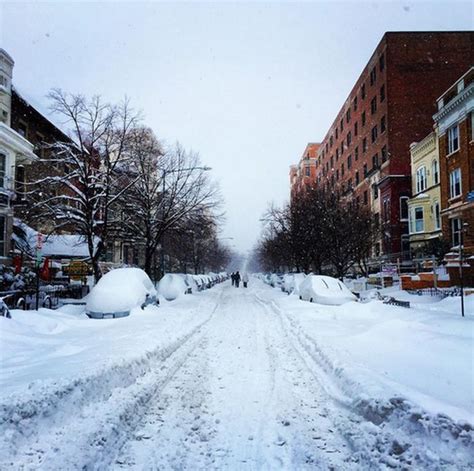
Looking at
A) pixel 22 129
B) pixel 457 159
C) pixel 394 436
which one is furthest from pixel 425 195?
pixel 394 436

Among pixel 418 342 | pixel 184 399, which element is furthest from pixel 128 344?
pixel 418 342

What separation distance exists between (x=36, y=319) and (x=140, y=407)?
6472 mm

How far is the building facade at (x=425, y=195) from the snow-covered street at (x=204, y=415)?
2855 centimetres

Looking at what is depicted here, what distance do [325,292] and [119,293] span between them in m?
8.57

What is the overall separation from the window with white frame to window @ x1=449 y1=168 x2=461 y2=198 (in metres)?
6.37

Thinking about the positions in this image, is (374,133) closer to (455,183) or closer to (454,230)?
(455,183)

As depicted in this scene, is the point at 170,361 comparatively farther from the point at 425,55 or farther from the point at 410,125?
the point at 425,55

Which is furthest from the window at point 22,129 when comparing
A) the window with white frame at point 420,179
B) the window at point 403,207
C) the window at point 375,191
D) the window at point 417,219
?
the window at point 375,191

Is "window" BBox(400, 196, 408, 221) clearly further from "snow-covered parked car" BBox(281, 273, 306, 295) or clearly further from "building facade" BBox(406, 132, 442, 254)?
"snow-covered parked car" BBox(281, 273, 306, 295)

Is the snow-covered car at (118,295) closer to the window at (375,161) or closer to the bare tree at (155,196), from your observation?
the bare tree at (155,196)

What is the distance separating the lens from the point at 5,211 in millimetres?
22500

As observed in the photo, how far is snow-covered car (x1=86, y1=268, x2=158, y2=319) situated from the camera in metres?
13.4

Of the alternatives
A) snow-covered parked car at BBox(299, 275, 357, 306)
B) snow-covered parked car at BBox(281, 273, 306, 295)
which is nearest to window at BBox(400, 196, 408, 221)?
snow-covered parked car at BBox(281, 273, 306, 295)

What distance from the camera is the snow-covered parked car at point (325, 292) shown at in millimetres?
17578
